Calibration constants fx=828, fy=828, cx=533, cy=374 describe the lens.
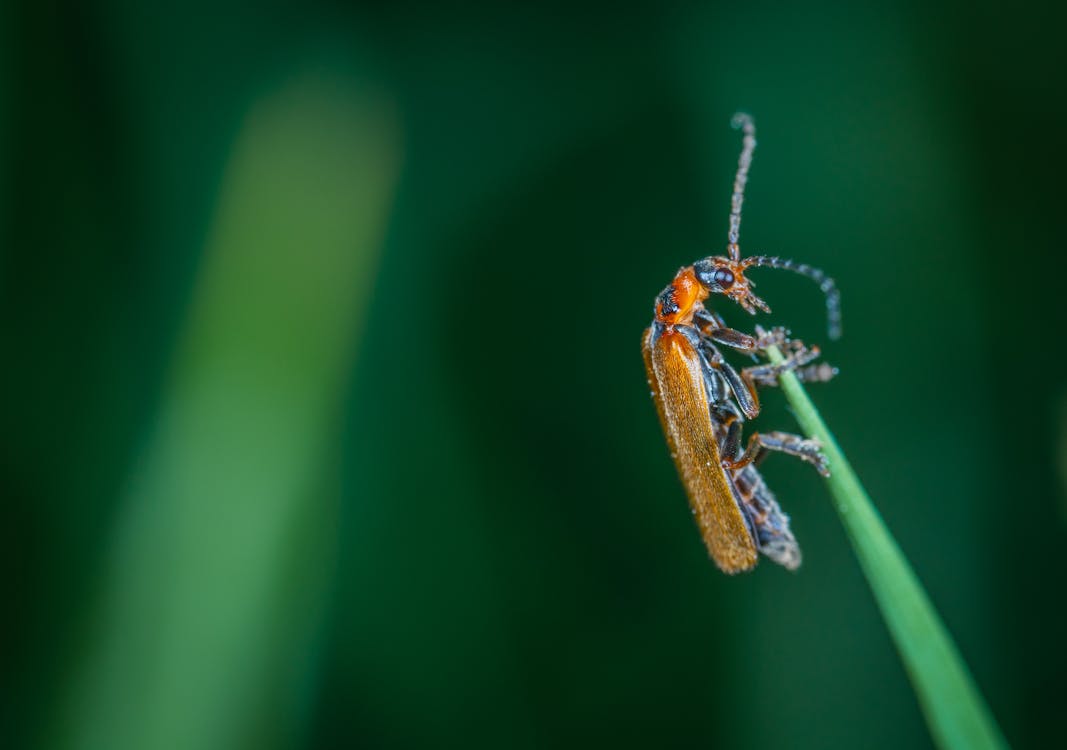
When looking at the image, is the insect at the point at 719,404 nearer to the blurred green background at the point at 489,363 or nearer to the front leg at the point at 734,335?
the front leg at the point at 734,335

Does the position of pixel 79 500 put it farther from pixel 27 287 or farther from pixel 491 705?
pixel 491 705

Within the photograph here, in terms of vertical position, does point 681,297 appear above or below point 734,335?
above

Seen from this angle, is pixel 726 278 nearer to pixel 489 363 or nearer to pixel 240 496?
pixel 489 363

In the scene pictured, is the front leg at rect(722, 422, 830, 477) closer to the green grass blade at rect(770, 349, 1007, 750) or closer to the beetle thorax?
the beetle thorax

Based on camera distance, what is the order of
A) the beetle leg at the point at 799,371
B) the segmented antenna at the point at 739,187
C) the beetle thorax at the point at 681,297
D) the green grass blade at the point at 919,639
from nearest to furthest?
the green grass blade at the point at 919,639 < the beetle leg at the point at 799,371 < the segmented antenna at the point at 739,187 < the beetle thorax at the point at 681,297

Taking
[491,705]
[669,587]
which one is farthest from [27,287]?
[669,587]

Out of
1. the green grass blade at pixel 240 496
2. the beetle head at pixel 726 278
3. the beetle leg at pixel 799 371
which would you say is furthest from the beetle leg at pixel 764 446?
the green grass blade at pixel 240 496

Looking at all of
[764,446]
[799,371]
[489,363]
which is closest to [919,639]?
[764,446]
